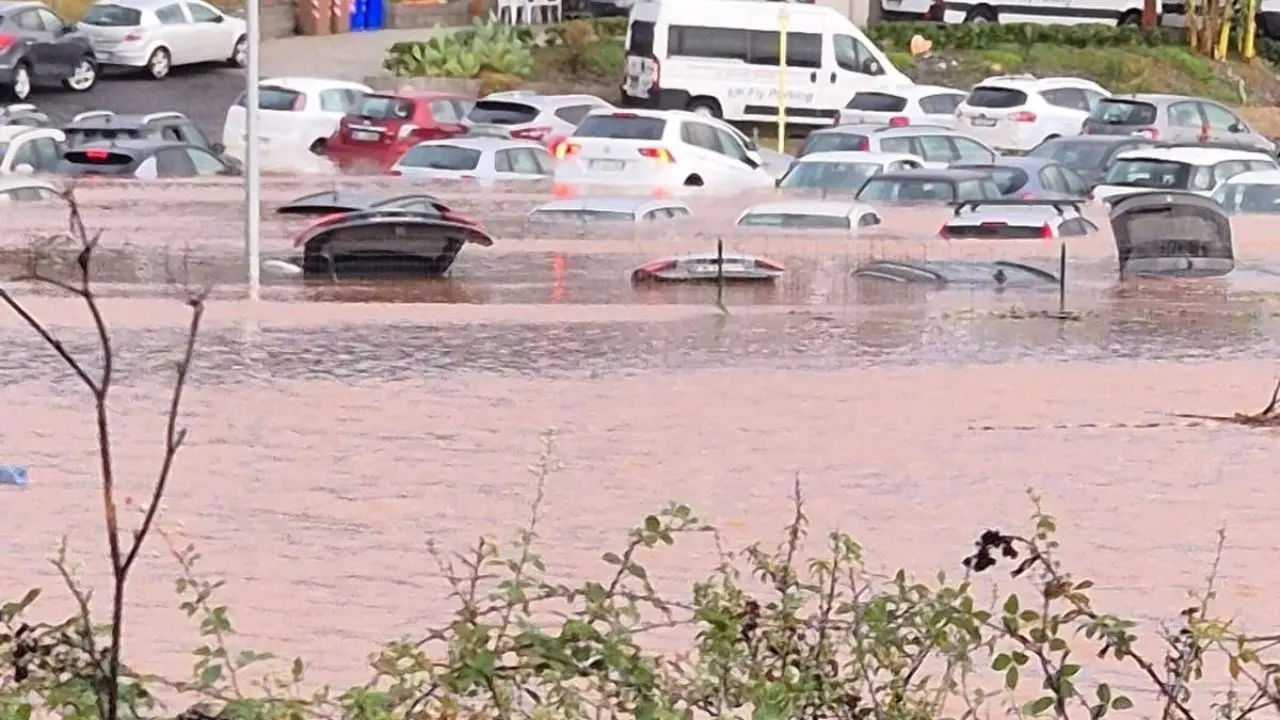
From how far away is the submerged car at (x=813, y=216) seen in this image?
87.2 feet

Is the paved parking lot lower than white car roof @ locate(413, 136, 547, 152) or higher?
higher

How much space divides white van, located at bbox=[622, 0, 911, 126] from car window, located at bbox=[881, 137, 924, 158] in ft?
21.5

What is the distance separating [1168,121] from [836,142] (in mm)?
5795

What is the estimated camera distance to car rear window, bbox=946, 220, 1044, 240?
26172 mm

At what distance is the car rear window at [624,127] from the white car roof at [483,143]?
2.23 ft

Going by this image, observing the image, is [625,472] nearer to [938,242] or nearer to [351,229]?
[351,229]

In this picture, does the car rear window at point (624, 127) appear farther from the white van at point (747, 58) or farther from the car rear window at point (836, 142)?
the white van at point (747, 58)

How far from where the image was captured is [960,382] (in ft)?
57.9

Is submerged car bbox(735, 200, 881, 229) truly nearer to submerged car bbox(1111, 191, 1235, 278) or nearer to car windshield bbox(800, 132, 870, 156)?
submerged car bbox(1111, 191, 1235, 278)

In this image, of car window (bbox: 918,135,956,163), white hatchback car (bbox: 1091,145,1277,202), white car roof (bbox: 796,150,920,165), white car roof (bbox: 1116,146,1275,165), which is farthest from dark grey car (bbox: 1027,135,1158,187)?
white car roof (bbox: 796,150,920,165)

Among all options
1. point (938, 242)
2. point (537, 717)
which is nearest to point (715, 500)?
point (537, 717)

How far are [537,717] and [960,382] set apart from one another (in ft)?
42.5

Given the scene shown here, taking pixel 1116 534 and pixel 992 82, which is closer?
pixel 1116 534

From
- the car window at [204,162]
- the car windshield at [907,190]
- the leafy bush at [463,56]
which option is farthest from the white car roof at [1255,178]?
the leafy bush at [463,56]
